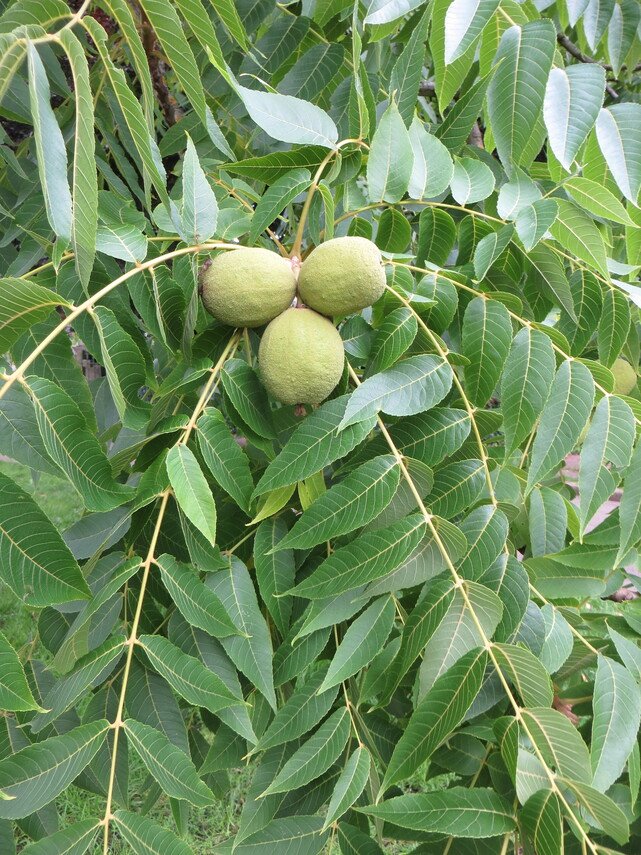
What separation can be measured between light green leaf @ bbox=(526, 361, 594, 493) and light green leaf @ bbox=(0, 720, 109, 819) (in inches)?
33.8

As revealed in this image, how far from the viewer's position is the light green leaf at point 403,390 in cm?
118

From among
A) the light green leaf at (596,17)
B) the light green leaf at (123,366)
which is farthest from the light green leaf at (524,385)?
the light green leaf at (596,17)

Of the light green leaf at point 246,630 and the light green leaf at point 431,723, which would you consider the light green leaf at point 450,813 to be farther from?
the light green leaf at point 246,630

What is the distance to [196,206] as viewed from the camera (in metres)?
1.27

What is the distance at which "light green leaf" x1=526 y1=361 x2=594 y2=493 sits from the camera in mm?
1248

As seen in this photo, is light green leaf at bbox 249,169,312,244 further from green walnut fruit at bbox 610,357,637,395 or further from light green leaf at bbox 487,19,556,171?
green walnut fruit at bbox 610,357,637,395

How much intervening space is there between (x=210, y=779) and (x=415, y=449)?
3.07 feet

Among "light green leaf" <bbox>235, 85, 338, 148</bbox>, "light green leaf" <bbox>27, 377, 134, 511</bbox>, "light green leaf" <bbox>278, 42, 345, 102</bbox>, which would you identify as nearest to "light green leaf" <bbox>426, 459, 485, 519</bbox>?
"light green leaf" <bbox>27, 377, 134, 511</bbox>

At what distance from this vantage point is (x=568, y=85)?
4.38ft

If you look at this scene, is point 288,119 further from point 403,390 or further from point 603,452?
point 603,452

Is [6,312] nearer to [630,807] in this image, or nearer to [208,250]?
[208,250]

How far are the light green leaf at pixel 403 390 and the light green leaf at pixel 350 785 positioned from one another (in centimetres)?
55

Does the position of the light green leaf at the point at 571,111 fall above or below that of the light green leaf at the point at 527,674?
above

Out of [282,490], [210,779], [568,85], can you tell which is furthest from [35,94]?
[210,779]
